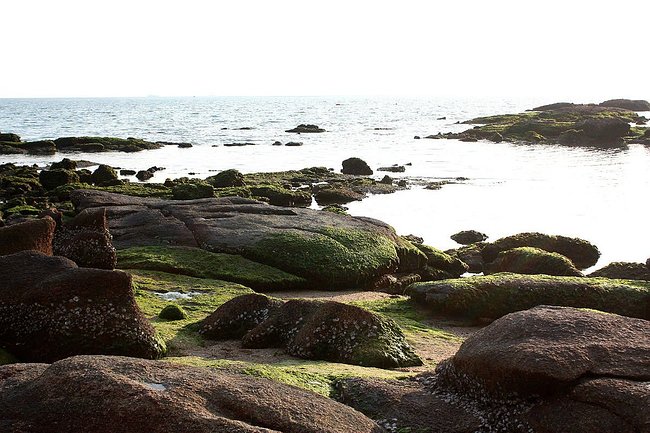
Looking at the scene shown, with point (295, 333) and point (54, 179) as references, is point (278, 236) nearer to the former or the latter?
point (295, 333)

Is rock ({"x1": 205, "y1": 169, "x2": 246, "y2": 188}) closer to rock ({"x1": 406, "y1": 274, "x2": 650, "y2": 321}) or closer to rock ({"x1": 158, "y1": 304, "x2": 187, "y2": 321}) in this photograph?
rock ({"x1": 406, "y1": 274, "x2": 650, "y2": 321})

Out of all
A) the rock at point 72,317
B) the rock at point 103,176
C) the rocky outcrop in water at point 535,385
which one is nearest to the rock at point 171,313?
the rock at point 72,317

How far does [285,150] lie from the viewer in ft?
360

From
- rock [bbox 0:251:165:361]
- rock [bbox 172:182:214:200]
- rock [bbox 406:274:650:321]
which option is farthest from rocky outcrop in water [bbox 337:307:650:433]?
rock [bbox 172:182:214:200]

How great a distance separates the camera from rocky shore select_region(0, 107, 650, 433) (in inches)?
369

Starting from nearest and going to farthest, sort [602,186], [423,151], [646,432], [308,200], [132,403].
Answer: [132,403] → [646,432] → [308,200] → [602,186] → [423,151]

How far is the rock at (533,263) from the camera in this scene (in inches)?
1228

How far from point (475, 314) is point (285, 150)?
89098mm

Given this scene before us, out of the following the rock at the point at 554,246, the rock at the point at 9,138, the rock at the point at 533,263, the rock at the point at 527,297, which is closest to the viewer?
the rock at the point at 527,297

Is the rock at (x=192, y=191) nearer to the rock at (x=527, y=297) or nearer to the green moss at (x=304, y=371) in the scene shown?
the rock at (x=527, y=297)

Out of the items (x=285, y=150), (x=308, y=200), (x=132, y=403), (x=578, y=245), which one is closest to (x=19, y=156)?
(x=285, y=150)

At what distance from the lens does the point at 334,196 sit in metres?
59.1

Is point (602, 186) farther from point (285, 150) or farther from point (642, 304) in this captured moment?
point (285, 150)

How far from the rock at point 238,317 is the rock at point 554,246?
1989cm
